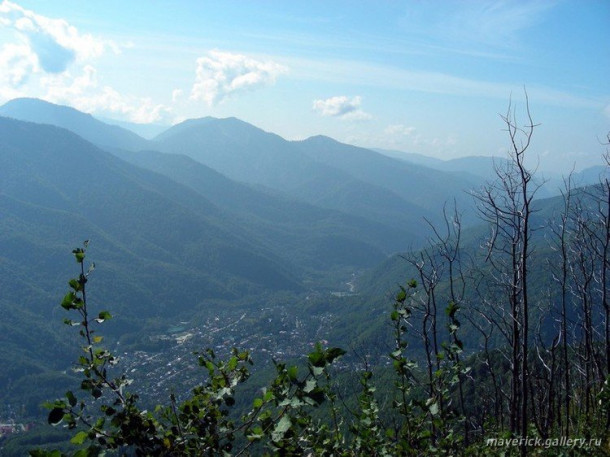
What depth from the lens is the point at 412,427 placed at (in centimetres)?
439

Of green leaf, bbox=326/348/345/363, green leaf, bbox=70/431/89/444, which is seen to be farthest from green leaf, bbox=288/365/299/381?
green leaf, bbox=70/431/89/444

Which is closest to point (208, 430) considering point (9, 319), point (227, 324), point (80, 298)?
point (80, 298)

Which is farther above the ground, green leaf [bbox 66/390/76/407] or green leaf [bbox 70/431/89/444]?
green leaf [bbox 66/390/76/407]

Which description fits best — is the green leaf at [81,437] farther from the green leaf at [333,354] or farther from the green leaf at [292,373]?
the green leaf at [333,354]

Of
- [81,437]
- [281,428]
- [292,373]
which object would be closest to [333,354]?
[292,373]

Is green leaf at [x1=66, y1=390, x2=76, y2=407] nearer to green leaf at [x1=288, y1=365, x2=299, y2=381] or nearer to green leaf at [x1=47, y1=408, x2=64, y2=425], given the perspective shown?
green leaf at [x1=47, y1=408, x2=64, y2=425]

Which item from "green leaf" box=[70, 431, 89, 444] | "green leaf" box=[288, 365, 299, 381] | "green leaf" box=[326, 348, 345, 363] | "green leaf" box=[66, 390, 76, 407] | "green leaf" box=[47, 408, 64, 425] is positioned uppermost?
"green leaf" box=[326, 348, 345, 363]

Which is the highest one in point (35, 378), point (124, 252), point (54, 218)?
point (54, 218)

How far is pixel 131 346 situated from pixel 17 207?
356 feet

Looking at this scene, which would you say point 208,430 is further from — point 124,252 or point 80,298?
point 124,252

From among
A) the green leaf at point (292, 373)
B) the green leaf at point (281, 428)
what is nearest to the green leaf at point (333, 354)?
the green leaf at point (292, 373)

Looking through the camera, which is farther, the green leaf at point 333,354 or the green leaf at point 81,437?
the green leaf at point 81,437

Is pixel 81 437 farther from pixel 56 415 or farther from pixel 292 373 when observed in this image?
pixel 292 373

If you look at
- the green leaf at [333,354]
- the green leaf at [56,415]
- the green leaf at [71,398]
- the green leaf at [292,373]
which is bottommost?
the green leaf at [56,415]
